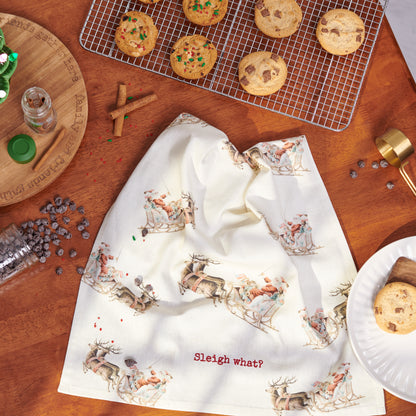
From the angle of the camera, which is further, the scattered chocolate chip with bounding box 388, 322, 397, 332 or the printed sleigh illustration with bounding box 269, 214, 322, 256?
the printed sleigh illustration with bounding box 269, 214, 322, 256

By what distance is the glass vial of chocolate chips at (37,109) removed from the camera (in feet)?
→ 4.33

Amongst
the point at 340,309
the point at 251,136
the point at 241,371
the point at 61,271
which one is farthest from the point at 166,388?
the point at 251,136

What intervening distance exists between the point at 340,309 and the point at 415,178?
0.50m

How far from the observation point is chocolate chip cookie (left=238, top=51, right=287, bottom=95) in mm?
1444

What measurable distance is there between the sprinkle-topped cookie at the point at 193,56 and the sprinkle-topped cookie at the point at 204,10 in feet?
0.17

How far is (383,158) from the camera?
5.05 ft

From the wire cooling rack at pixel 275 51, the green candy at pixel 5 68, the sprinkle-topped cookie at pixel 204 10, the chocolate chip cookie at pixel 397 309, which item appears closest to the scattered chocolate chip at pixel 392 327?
the chocolate chip cookie at pixel 397 309

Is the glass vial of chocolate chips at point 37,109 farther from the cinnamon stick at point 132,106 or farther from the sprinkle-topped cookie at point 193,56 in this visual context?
the sprinkle-topped cookie at point 193,56

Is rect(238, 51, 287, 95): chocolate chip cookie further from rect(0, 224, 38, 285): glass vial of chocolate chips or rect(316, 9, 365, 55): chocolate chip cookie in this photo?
rect(0, 224, 38, 285): glass vial of chocolate chips

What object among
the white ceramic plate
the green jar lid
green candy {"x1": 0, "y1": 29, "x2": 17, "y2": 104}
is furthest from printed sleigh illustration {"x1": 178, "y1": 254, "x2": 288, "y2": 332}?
green candy {"x1": 0, "y1": 29, "x2": 17, "y2": 104}

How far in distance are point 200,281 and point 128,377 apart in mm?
366

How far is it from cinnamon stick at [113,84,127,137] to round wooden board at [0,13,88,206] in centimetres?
10

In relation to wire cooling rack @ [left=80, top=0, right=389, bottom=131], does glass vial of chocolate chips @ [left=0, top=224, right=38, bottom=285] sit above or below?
below

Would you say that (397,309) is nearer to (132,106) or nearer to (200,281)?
(200,281)
